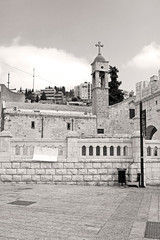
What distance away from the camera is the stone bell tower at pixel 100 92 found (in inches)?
1470

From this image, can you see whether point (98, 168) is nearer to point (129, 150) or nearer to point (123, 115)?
point (129, 150)

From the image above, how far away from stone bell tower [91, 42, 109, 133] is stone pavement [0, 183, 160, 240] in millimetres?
28350

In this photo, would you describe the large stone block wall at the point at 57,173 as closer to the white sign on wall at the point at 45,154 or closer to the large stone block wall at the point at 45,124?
the white sign on wall at the point at 45,154

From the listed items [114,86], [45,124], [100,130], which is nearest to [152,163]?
[45,124]

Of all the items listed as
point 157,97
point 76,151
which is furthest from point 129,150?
point 157,97

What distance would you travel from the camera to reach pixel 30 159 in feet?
37.2

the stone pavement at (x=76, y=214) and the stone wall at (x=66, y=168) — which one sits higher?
the stone wall at (x=66, y=168)

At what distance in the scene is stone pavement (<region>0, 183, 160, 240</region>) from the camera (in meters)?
4.69

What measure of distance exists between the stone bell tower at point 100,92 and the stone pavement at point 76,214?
28350 mm

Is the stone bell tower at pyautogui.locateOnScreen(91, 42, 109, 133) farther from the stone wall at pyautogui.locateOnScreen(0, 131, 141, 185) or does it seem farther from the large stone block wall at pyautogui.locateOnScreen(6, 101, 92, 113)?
the stone wall at pyautogui.locateOnScreen(0, 131, 141, 185)

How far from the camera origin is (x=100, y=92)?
37781 mm

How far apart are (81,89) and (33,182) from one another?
18345cm

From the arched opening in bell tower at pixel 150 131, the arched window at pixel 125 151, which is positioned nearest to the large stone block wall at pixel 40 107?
the arched opening in bell tower at pixel 150 131

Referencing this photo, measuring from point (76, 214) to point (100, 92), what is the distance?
3248 cm
